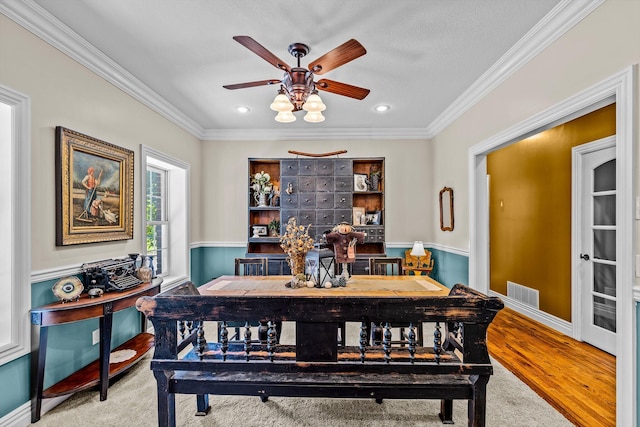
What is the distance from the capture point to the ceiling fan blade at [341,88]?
2.29m

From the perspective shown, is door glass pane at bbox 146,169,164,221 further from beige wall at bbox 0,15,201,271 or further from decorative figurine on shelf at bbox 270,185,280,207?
decorative figurine on shelf at bbox 270,185,280,207

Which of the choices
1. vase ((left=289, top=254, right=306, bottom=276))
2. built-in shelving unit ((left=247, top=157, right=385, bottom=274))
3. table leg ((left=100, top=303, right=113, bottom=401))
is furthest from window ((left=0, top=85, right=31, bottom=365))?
built-in shelving unit ((left=247, top=157, right=385, bottom=274))

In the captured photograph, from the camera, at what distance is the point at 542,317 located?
3779 mm

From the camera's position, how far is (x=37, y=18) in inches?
80.3

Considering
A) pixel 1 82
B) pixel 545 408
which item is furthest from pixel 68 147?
pixel 545 408

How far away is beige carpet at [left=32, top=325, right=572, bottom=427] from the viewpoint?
80.7 inches

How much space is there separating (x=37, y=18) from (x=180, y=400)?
2.78 metres

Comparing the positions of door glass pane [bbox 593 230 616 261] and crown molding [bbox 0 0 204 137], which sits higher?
crown molding [bbox 0 0 204 137]

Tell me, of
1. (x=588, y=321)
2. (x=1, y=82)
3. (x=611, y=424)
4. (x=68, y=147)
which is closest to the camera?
(x=1, y=82)

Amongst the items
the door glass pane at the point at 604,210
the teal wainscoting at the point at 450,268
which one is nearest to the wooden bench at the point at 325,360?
the teal wainscoting at the point at 450,268

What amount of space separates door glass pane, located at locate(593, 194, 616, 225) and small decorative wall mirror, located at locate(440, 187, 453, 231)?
1408mm

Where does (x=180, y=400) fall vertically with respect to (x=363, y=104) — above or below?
below

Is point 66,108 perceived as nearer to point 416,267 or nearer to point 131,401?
point 131,401

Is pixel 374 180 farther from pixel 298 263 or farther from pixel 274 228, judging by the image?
pixel 298 263
